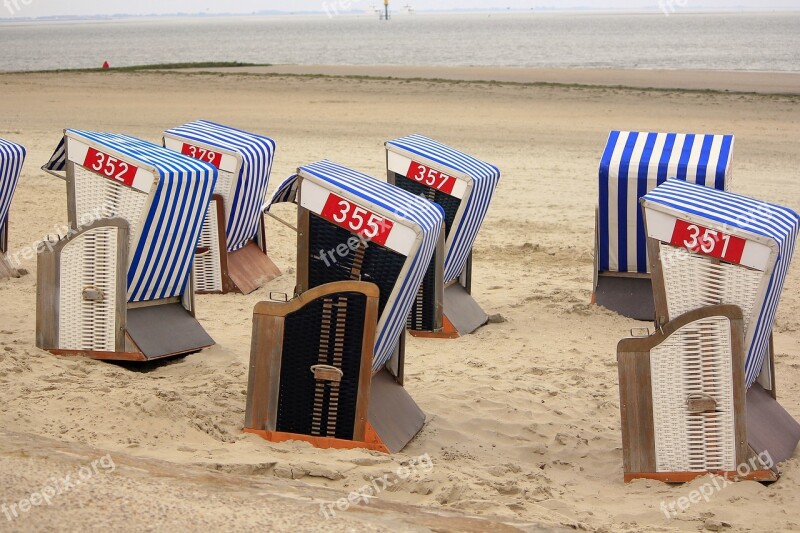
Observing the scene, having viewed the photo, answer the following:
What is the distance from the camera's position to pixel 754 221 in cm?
486

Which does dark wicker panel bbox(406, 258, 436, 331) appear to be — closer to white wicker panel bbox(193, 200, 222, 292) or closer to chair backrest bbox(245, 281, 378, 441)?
white wicker panel bbox(193, 200, 222, 292)

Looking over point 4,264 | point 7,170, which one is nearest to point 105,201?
point 7,170

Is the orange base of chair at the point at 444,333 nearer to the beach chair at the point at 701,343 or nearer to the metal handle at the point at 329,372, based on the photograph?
the metal handle at the point at 329,372

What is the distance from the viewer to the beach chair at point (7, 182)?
818cm

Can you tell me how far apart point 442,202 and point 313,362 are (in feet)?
8.47

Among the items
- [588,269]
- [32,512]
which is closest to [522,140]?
[588,269]

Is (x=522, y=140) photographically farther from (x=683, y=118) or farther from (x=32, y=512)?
(x=32, y=512)

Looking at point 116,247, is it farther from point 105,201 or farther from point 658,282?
point 658,282

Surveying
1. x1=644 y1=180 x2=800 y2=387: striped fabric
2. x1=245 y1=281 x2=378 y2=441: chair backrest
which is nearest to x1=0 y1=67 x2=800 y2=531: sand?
x1=245 y1=281 x2=378 y2=441: chair backrest

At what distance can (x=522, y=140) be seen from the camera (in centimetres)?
1772

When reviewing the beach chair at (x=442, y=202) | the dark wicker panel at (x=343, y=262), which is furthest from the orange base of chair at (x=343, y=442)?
the beach chair at (x=442, y=202)

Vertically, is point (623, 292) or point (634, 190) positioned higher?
point (634, 190)

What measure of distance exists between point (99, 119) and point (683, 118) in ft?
40.0

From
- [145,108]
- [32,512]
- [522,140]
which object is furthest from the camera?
[145,108]
